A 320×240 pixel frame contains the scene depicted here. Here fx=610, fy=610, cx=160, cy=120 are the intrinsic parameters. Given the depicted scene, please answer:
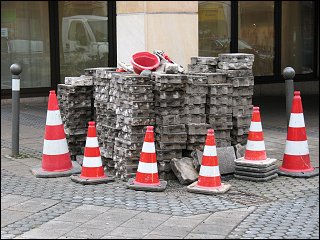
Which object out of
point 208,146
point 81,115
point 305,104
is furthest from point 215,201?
point 305,104

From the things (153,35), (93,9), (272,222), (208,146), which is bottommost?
(272,222)

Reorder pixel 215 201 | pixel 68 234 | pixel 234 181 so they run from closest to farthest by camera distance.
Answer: pixel 68 234
pixel 215 201
pixel 234 181

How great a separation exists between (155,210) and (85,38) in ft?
33.3

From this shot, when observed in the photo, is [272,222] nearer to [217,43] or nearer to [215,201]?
[215,201]

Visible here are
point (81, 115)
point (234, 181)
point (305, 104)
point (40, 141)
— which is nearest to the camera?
point (234, 181)

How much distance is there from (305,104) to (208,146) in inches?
355

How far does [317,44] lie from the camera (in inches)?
709

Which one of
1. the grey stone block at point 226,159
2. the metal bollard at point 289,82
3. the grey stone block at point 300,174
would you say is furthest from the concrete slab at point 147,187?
the metal bollard at point 289,82

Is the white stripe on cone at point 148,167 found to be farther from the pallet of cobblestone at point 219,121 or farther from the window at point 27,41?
the window at point 27,41

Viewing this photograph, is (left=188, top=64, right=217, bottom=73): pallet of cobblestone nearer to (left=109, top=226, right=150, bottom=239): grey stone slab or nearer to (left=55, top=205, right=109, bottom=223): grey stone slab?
(left=55, top=205, right=109, bottom=223): grey stone slab

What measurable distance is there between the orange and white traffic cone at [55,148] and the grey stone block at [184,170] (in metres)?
1.35

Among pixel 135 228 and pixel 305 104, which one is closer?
pixel 135 228

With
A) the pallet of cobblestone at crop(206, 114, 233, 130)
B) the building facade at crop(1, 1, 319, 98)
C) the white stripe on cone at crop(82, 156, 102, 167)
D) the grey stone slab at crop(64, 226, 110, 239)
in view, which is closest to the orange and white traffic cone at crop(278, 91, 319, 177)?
the pallet of cobblestone at crop(206, 114, 233, 130)

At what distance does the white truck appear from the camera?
15.5 metres
